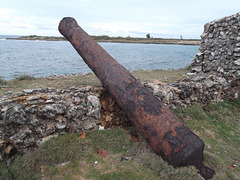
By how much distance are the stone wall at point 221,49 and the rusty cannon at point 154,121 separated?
18.0 ft

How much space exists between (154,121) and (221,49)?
6.88 metres

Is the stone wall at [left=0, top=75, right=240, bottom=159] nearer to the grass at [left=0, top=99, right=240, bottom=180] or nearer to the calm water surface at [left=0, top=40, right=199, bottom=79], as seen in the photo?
the grass at [left=0, top=99, right=240, bottom=180]

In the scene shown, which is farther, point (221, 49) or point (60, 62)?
point (60, 62)

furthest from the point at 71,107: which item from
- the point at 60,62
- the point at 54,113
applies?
the point at 60,62

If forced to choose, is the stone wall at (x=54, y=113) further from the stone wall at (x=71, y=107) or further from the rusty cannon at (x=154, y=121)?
the rusty cannon at (x=154, y=121)

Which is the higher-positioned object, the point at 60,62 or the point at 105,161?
the point at 105,161

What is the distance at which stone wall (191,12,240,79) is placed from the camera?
25.8 ft

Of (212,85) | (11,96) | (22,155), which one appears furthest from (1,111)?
(212,85)

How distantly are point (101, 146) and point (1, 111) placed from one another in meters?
2.04

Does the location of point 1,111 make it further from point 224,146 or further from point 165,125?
point 224,146

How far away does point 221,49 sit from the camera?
8430 mm

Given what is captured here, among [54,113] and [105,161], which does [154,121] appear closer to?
[105,161]

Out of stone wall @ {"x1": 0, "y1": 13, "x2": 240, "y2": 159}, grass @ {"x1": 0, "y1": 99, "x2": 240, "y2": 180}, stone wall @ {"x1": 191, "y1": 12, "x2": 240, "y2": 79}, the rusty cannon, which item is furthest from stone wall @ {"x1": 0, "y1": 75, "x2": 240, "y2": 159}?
stone wall @ {"x1": 191, "y1": 12, "x2": 240, "y2": 79}

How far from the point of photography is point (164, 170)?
10.4ft
